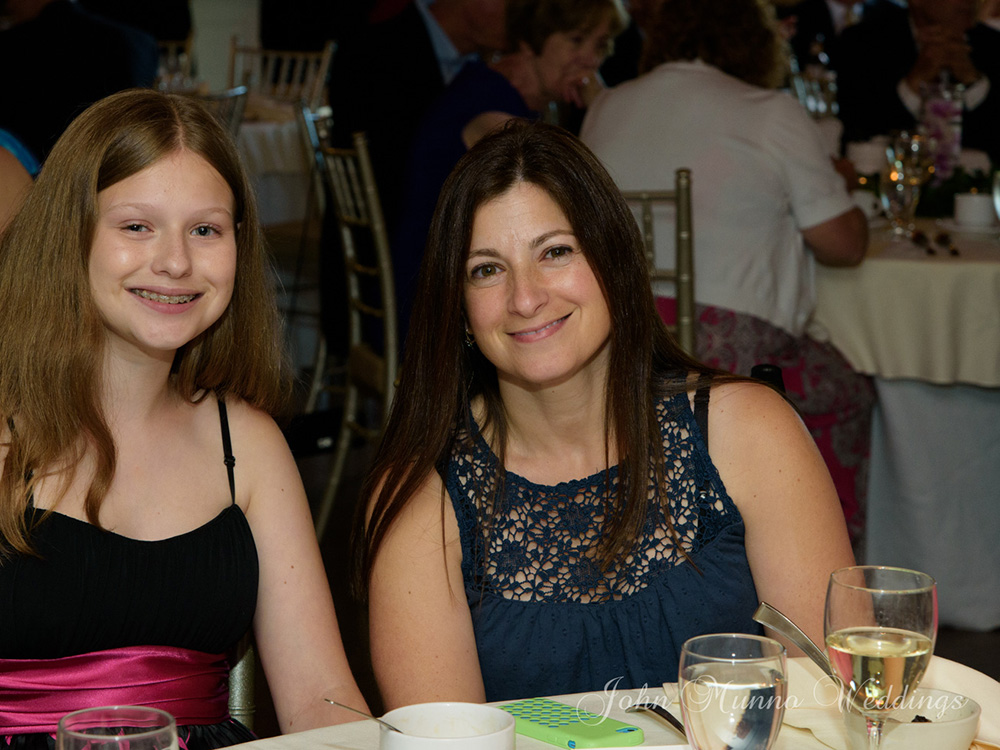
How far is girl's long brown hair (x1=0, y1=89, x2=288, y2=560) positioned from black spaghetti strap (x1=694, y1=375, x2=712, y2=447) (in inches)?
28.1

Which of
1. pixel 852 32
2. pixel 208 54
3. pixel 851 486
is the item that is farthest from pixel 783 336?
pixel 208 54

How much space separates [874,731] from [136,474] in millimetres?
1066

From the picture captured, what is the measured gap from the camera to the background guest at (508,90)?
3.46 meters

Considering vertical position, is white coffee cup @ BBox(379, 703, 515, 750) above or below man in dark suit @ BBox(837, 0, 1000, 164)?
below

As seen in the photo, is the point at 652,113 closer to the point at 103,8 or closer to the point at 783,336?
the point at 783,336

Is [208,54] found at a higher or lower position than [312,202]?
higher

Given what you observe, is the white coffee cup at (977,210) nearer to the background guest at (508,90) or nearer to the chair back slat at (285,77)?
the background guest at (508,90)

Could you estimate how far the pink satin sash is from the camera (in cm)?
150

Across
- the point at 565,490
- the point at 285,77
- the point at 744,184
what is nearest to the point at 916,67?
the point at 744,184

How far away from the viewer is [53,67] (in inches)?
181

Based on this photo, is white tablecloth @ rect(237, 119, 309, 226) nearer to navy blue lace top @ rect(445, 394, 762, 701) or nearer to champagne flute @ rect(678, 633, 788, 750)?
navy blue lace top @ rect(445, 394, 762, 701)

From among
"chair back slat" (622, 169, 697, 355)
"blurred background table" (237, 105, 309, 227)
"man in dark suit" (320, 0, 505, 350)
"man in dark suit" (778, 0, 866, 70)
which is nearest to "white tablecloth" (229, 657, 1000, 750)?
"chair back slat" (622, 169, 697, 355)

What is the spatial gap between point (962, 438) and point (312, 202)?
13.1 ft

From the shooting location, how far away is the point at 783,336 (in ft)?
10.5
